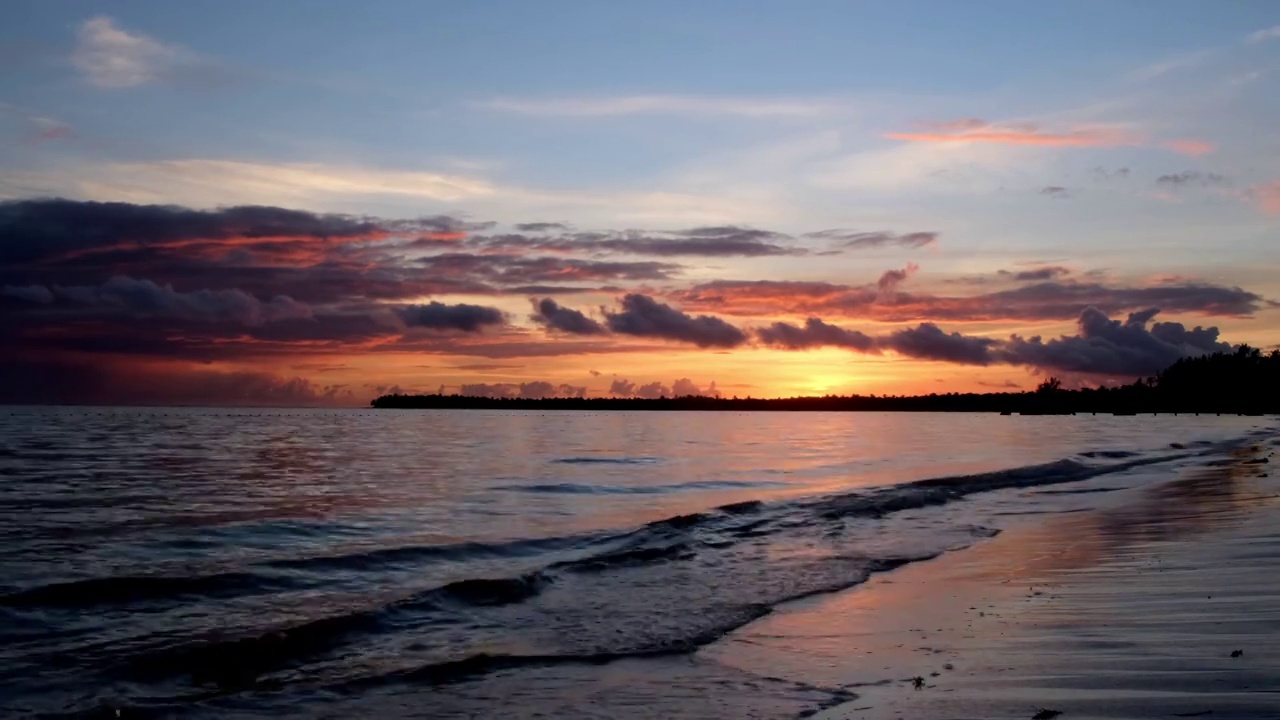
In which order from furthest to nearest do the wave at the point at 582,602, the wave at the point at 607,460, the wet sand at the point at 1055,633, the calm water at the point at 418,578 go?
1. the wave at the point at 607,460
2. the wave at the point at 582,602
3. the calm water at the point at 418,578
4. the wet sand at the point at 1055,633

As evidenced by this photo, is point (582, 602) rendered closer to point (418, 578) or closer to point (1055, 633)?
point (418, 578)

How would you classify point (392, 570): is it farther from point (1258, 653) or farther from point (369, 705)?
point (1258, 653)

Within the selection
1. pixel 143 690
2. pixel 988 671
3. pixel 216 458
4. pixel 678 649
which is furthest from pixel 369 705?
pixel 216 458

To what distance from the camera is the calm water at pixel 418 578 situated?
10.2m

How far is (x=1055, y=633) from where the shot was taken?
10781mm

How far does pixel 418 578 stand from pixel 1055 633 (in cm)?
1082

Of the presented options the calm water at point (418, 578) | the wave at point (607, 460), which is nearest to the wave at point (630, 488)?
the calm water at point (418, 578)

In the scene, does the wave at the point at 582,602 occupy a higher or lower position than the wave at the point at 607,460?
higher

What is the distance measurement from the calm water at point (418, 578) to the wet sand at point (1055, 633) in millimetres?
915

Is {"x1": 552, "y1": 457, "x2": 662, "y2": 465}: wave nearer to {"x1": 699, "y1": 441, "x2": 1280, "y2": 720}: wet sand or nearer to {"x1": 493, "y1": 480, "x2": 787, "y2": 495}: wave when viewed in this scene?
{"x1": 493, "y1": 480, "x2": 787, "y2": 495}: wave

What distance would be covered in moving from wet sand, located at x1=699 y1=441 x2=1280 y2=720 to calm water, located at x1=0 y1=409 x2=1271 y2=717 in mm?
915

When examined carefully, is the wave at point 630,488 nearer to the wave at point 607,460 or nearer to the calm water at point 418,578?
the calm water at point 418,578

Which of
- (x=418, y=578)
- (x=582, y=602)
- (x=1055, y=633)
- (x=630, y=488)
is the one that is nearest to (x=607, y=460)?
(x=630, y=488)

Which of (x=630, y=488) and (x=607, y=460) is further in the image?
(x=607, y=460)
